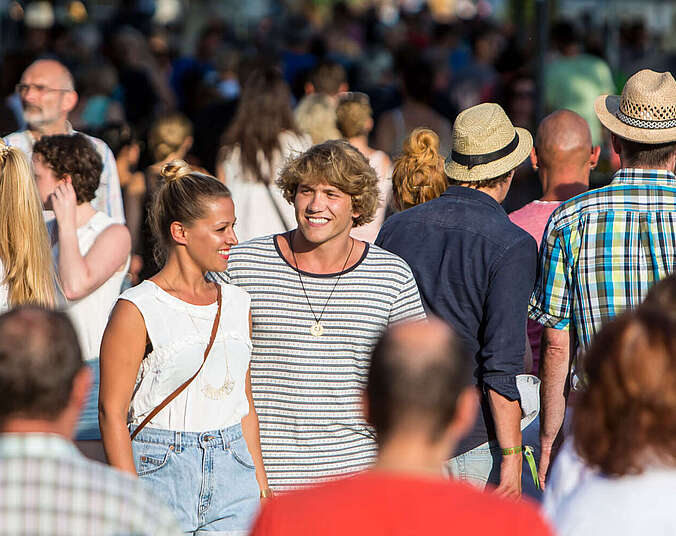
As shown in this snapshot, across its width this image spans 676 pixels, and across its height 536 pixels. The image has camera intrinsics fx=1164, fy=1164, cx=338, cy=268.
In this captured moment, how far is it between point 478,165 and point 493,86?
6373 mm

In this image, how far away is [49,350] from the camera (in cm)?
232

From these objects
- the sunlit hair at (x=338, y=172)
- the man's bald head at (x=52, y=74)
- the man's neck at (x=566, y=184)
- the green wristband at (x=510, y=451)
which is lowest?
the green wristband at (x=510, y=451)

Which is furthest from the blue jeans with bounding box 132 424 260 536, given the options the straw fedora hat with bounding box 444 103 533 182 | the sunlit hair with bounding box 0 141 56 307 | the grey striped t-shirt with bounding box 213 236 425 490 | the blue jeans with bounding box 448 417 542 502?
the straw fedora hat with bounding box 444 103 533 182

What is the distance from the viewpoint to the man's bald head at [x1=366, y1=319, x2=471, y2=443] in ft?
7.06

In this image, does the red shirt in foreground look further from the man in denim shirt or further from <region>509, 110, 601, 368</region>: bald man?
<region>509, 110, 601, 368</region>: bald man

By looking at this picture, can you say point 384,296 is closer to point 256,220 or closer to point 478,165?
point 478,165

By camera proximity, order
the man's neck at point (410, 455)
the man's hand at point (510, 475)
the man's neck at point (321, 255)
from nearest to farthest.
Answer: the man's neck at point (410, 455) < the man's neck at point (321, 255) < the man's hand at point (510, 475)

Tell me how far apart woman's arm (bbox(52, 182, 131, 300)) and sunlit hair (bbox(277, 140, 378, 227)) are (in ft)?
4.12

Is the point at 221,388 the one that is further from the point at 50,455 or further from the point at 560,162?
the point at 560,162

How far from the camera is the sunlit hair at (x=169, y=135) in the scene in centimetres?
750

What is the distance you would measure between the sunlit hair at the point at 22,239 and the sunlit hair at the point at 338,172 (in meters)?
0.89

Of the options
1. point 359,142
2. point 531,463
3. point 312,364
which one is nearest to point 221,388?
point 312,364

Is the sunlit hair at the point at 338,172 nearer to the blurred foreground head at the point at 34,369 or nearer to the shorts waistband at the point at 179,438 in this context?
the shorts waistband at the point at 179,438

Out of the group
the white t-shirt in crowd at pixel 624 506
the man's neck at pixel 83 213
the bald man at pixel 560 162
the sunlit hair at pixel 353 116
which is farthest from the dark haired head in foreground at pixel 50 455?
the sunlit hair at pixel 353 116
